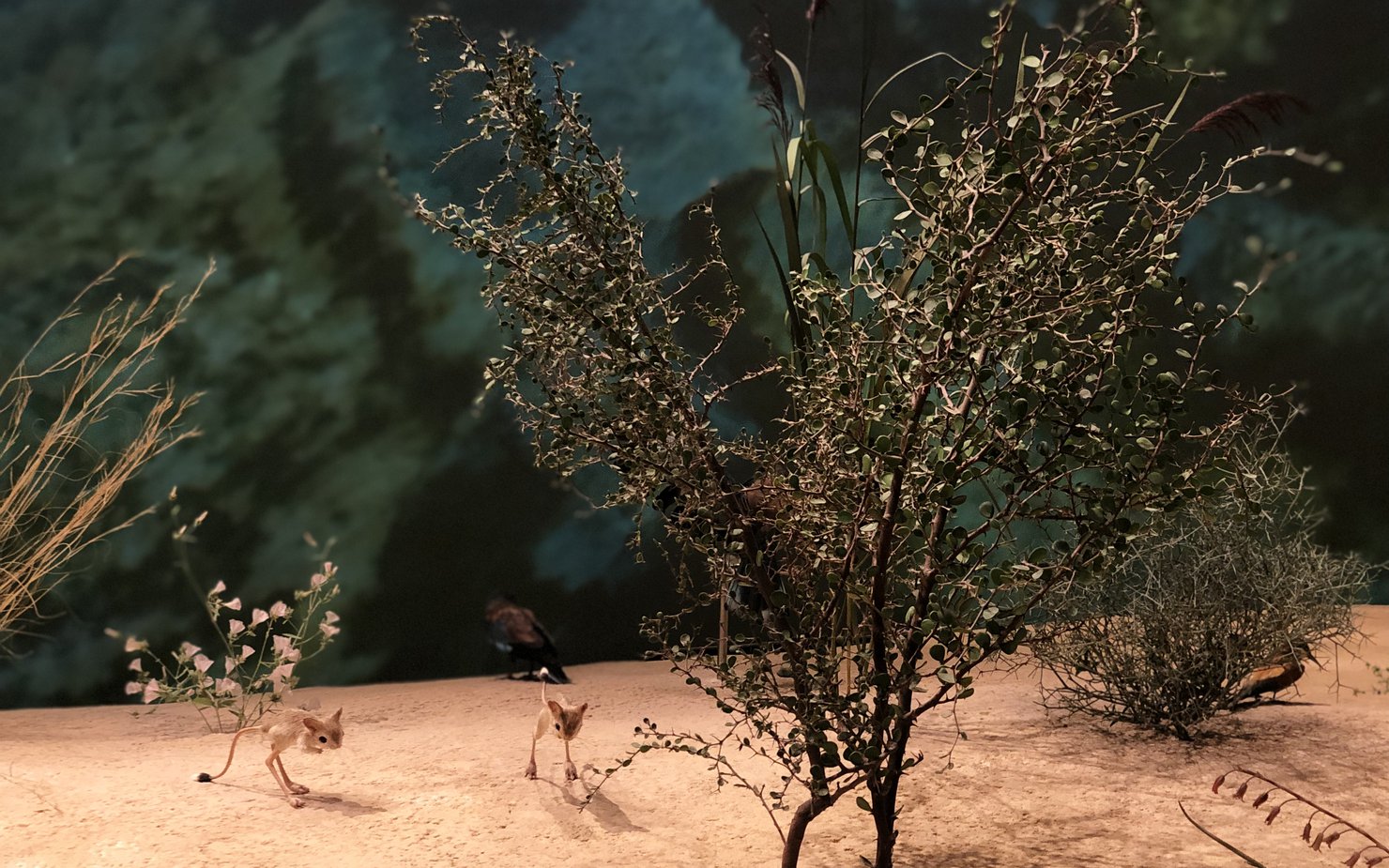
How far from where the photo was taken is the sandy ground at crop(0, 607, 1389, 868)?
3162mm

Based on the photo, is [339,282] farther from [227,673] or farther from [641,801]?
[641,801]

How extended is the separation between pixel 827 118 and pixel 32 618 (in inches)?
200

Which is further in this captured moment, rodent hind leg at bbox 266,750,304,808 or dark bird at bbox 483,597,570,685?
dark bird at bbox 483,597,570,685

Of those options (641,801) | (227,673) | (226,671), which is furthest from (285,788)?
(226,671)

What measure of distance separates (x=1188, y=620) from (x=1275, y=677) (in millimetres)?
802

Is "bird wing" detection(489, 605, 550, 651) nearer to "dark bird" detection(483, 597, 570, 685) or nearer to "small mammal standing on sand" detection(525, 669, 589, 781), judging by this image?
"dark bird" detection(483, 597, 570, 685)

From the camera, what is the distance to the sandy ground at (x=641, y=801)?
3162 mm

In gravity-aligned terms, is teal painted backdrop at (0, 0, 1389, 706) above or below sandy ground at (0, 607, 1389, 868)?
above

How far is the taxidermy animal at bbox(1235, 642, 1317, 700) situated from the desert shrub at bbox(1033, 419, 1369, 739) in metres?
0.06

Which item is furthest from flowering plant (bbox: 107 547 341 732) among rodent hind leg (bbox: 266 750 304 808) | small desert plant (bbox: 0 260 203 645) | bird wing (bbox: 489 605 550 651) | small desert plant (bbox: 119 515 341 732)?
rodent hind leg (bbox: 266 750 304 808)

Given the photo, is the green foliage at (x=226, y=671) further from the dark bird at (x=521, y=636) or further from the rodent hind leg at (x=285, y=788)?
the rodent hind leg at (x=285, y=788)

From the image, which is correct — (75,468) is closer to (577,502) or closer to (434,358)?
(434,358)

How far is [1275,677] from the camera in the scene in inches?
183

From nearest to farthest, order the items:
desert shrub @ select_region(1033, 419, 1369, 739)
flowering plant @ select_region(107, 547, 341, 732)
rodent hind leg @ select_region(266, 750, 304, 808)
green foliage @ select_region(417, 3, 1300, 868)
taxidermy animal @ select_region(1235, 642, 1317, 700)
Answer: green foliage @ select_region(417, 3, 1300, 868) → rodent hind leg @ select_region(266, 750, 304, 808) → desert shrub @ select_region(1033, 419, 1369, 739) → taxidermy animal @ select_region(1235, 642, 1317, 700) → flowering plant @ select_region(107, 547, 341, 732)
